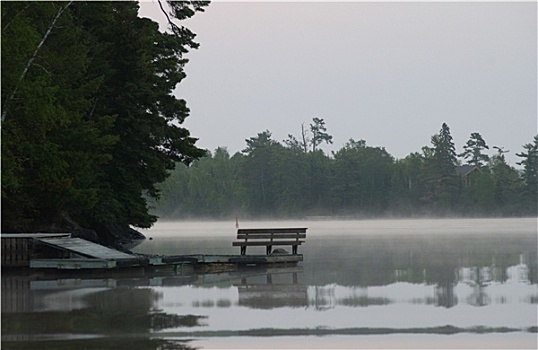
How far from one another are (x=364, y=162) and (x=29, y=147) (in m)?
124

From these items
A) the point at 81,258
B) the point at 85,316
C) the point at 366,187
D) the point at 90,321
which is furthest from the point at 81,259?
the point at 366,187

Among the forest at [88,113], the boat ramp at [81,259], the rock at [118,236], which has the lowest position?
the boat ramp at [81,259]

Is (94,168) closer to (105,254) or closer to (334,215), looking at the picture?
(105,254)

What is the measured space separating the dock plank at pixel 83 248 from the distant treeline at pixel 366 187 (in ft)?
376

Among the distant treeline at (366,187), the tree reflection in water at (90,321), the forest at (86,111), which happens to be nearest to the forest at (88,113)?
the forest at (86,111)

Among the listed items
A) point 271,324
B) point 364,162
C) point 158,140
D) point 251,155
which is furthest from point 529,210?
point 271,324

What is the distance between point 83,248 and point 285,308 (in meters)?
11.2

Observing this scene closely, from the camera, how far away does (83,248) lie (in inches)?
1072

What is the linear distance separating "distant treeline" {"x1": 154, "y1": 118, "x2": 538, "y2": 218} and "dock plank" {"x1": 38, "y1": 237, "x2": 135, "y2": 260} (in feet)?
376

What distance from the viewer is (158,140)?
135 ft

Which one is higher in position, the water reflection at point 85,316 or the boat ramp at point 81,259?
the boat ramp at point 81,259

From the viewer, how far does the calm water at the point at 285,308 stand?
532 inches

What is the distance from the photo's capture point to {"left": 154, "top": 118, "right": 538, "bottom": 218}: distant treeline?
144m

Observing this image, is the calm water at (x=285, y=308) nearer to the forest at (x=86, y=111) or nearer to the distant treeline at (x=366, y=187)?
the forest at (x=86, y=111)
